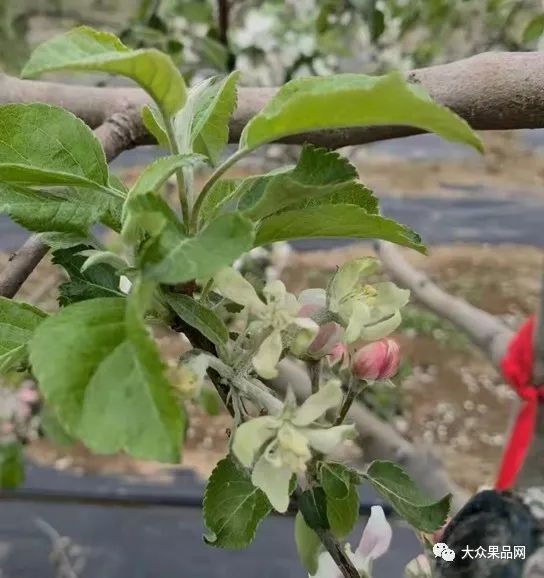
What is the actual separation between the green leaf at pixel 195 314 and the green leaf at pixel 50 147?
40 mm

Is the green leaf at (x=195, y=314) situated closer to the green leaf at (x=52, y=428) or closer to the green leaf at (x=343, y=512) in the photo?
the green leaf at (x=343, y=512)

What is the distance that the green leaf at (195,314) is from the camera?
8.0 inches

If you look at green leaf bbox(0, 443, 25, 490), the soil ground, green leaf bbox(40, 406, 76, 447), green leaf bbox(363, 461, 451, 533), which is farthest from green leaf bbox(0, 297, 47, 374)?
the soil ground

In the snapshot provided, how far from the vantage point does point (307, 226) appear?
209 millimetres

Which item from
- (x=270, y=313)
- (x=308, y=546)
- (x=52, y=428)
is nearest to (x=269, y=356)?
(x=270, y=313)

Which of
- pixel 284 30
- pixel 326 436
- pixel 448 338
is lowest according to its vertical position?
pixel 448 338

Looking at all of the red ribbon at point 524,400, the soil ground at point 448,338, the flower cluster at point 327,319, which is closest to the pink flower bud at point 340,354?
the flower cluster at point 327,319

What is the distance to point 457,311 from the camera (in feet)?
3.21

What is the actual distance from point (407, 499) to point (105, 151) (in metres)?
0.23

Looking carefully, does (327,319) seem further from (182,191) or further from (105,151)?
(105,151)

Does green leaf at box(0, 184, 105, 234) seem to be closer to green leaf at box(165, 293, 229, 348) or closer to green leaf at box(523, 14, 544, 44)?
green leaf at box(165, 293, 229, 348)

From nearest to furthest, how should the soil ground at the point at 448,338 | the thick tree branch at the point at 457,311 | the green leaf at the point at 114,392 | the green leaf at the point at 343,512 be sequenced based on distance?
the green leaf at the point at 114,392, the green leaf at the point at 343,512, the thick tree branch at the point at 457,311, the soil ground at the point at 448,338

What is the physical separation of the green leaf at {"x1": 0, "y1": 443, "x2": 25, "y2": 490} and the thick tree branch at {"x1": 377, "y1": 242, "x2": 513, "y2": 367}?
56cm

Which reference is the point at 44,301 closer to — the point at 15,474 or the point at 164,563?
the point at 15,474
